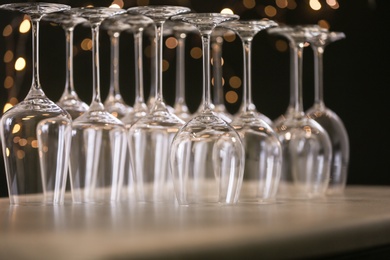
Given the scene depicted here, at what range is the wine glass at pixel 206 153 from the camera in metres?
1.90

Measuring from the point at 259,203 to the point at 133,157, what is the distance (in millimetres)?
277

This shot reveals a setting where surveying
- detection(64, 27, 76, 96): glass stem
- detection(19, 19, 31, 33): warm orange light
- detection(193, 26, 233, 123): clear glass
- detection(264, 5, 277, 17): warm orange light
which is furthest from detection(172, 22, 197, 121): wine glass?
detection(264, 5, 277, 17): warm orange light

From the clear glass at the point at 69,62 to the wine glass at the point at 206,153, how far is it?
0.26m

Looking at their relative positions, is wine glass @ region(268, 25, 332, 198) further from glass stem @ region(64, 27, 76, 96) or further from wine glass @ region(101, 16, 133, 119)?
glass stem @ region(64, 27, 76, 96)

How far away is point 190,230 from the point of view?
1.41 m

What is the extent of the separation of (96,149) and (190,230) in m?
0.66

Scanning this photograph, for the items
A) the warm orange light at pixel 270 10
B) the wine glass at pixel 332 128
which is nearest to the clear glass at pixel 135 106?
the wine glass at pixel 332 128

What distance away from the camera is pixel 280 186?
238 cm

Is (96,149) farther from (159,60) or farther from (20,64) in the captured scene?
(20,64)

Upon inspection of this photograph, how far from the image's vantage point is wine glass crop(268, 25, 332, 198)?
2344 mm

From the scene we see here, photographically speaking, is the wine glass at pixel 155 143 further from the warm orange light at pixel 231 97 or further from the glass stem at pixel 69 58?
the warm orange light at pixel 231 97

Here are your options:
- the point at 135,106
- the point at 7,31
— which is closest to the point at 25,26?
the point at 7,31

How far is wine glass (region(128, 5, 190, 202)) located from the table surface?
0.54 ft

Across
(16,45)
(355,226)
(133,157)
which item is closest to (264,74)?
(16,45)
